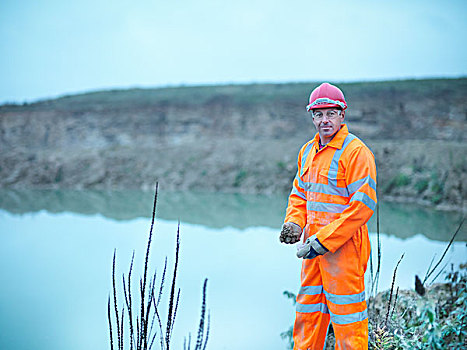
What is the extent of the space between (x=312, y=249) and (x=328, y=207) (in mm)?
297

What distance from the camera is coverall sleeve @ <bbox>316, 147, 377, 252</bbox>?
89.5 inches

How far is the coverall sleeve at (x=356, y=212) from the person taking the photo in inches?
89.5

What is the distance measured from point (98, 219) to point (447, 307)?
8.34 m

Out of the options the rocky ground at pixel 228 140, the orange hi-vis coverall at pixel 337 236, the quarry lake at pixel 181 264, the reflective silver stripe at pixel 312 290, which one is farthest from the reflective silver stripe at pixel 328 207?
the rocky ground at pixel 228 140

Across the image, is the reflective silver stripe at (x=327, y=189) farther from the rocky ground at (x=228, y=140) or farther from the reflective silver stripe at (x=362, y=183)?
the rocky ground at (x=228, y=140)

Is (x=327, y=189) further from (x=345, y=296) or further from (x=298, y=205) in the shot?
(x=345, y=296)

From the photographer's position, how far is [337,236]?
2.28 m

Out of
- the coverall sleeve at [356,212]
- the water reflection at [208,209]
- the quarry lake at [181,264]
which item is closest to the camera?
the coverall sleeve at [356,212]

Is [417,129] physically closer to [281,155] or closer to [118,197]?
[281,155]

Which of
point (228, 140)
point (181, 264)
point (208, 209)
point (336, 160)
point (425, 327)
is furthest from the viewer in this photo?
point (228, 140)

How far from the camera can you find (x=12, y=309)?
4273 millimetres

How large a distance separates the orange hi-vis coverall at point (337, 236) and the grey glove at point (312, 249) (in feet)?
0.08

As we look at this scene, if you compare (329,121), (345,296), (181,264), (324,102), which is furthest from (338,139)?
(181,264)

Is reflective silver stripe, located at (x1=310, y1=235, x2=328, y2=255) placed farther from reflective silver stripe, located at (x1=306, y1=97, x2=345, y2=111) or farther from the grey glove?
reflective silver stripe, located at (x1=306, y1=97, x2=345, y2=111)
